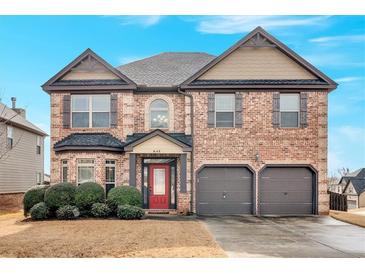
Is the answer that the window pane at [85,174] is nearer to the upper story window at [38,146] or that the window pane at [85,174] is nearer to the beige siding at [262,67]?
the beige siding at [262,67]

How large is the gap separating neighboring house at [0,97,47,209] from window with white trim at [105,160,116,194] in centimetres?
763

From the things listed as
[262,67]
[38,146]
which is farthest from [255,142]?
[38,146]

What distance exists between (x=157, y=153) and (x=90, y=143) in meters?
3.14

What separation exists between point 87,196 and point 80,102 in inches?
207

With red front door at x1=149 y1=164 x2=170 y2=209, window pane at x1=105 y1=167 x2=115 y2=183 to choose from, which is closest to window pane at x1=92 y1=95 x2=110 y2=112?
Answer: window pane at x1=105 y1=167 x2=115 y2=183

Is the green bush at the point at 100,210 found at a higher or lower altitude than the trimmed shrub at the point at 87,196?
lower

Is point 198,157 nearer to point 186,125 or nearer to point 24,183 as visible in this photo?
point 186,125

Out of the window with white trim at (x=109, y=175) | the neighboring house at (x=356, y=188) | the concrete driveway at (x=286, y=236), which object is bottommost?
the neighboring house at (x=356, y=188)

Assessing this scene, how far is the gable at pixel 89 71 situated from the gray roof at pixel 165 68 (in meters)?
1.44

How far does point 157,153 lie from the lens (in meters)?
21.0

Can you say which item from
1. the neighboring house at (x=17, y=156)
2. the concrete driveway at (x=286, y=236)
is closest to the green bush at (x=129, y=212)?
the concrete driveway at (x=286, y=236)

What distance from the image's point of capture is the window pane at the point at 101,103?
21828 mm

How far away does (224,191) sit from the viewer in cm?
2130
